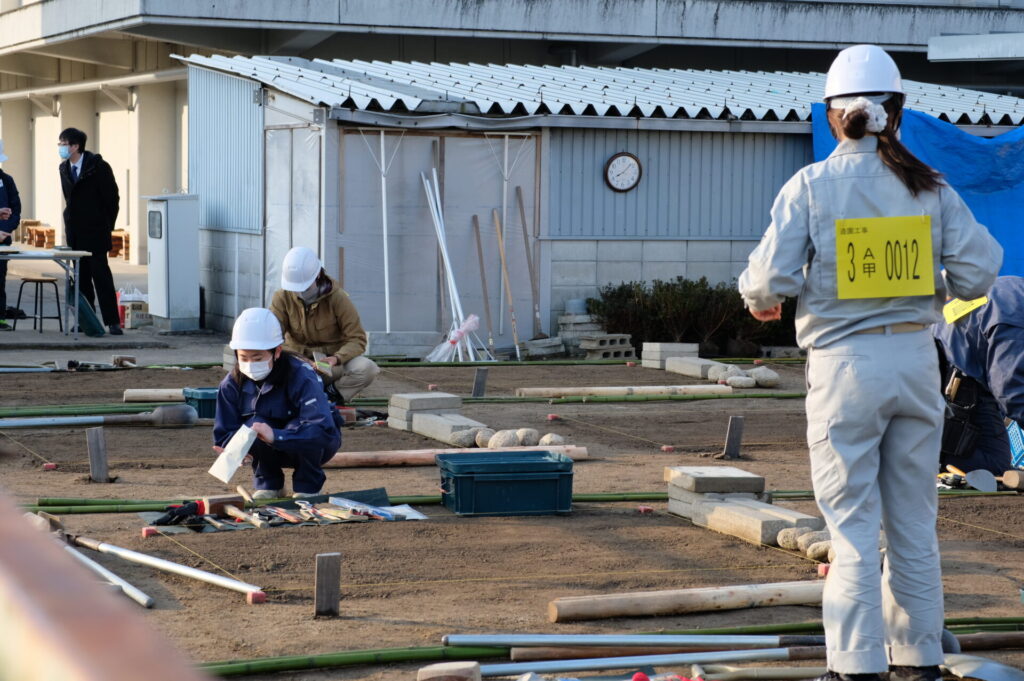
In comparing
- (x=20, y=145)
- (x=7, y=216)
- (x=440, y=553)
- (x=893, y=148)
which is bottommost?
(x=440, y=553)

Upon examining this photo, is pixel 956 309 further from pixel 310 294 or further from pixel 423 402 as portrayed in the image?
pixel 310 294

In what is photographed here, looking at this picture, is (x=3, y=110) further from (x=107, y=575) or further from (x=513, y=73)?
(x=107, y=575)

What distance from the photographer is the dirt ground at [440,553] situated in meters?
5.59

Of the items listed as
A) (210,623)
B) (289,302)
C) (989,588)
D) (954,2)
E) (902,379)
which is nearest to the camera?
(902,379)

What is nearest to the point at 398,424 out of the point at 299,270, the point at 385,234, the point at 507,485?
the point at 299,270

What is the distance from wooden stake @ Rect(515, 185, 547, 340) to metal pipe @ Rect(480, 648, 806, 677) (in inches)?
469

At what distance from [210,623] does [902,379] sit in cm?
281

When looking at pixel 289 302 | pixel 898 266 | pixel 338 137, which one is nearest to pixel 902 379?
pixel 898 266

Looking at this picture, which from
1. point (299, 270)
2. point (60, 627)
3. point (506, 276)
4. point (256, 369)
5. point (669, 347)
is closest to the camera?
point (60, 627)

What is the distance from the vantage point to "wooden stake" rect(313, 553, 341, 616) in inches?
220

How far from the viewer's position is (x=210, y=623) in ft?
18.2

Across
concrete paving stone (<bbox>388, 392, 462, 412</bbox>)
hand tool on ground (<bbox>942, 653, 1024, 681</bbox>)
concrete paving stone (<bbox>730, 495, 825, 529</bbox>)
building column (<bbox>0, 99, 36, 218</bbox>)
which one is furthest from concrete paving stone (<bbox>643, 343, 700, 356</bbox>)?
building column (<bbox>0, 99, 36, 218</bbox>)

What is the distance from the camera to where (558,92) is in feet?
58.3

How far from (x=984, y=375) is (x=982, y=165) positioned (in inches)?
368
